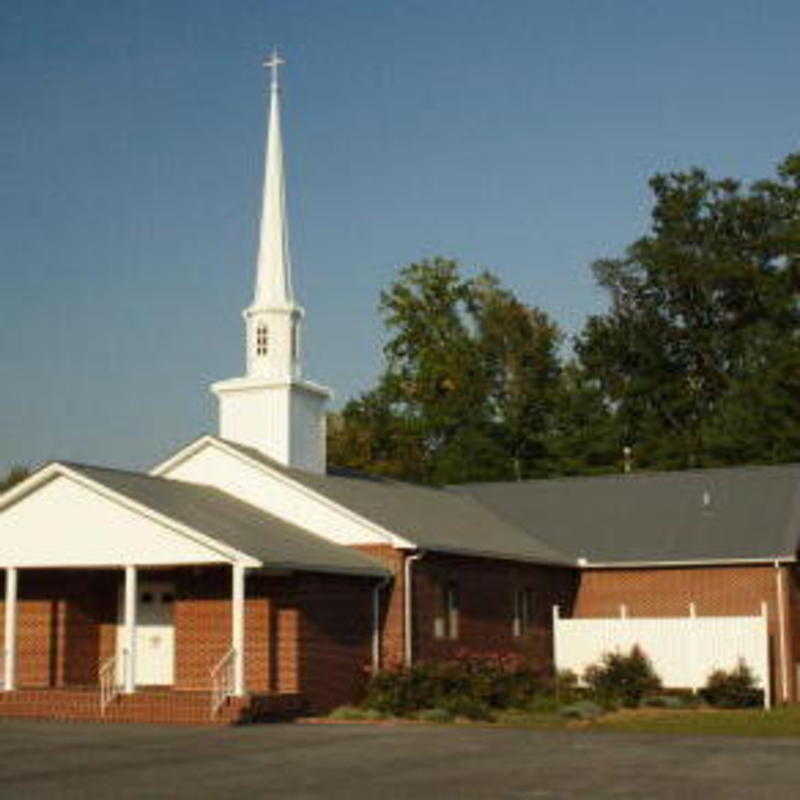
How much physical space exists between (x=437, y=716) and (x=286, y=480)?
24.2 feet

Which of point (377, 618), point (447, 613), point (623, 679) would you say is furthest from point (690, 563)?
point (377, 618)

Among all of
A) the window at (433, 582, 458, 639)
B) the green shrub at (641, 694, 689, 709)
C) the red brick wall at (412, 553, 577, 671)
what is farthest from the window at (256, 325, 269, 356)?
the green shrub at (641, 694, 689, 709)

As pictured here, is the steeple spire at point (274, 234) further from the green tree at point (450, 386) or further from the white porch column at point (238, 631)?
the green tree at point (450, 386)

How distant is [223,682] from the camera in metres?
27.3

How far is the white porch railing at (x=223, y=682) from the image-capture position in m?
26.4

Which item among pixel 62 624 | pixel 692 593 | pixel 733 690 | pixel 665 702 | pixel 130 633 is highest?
pixel 692 593

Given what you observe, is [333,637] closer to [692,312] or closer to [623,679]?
[623,679]

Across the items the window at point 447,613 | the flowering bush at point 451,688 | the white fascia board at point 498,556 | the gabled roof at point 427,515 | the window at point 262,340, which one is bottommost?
the flowering bush at point 451,688

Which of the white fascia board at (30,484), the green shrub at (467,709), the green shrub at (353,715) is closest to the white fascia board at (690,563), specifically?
the green shrub at (467,709)

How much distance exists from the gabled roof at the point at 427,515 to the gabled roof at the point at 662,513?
0.94 m

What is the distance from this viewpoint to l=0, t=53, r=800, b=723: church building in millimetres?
28375

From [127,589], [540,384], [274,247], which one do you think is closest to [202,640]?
[127,589]

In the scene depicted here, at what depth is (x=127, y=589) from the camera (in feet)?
92.2

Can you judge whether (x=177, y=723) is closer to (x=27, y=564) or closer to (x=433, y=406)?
(x=27, y=564)
